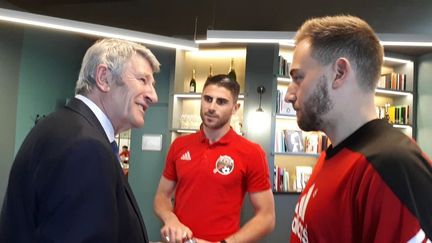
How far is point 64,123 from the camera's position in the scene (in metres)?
1.22

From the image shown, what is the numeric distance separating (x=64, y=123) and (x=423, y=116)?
5982mm

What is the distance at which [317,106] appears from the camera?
1231 millimetres

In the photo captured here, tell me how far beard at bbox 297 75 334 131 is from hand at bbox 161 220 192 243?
1091 mm

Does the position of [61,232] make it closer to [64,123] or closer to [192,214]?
[64,123]

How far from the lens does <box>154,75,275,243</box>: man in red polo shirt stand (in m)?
2.29

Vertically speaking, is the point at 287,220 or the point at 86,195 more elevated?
the point at 86,195

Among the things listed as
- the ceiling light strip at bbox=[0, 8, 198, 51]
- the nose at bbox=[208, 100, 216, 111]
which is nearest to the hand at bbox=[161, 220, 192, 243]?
the nose at bbox=[208, 100, 216, 111]

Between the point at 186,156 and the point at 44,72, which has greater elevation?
the point at 44,72

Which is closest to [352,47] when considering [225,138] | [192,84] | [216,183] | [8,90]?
[216,183]

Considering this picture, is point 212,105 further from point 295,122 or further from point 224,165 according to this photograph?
point 295,122

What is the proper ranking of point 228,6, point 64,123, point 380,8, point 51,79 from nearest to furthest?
point 64,123 → point 380,8 → point 228,6 → point 51,79

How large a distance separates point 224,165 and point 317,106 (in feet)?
4.00

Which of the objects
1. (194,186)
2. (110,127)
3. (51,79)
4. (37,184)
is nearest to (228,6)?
(51,79)

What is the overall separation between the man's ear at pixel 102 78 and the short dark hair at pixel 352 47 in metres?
0.73
